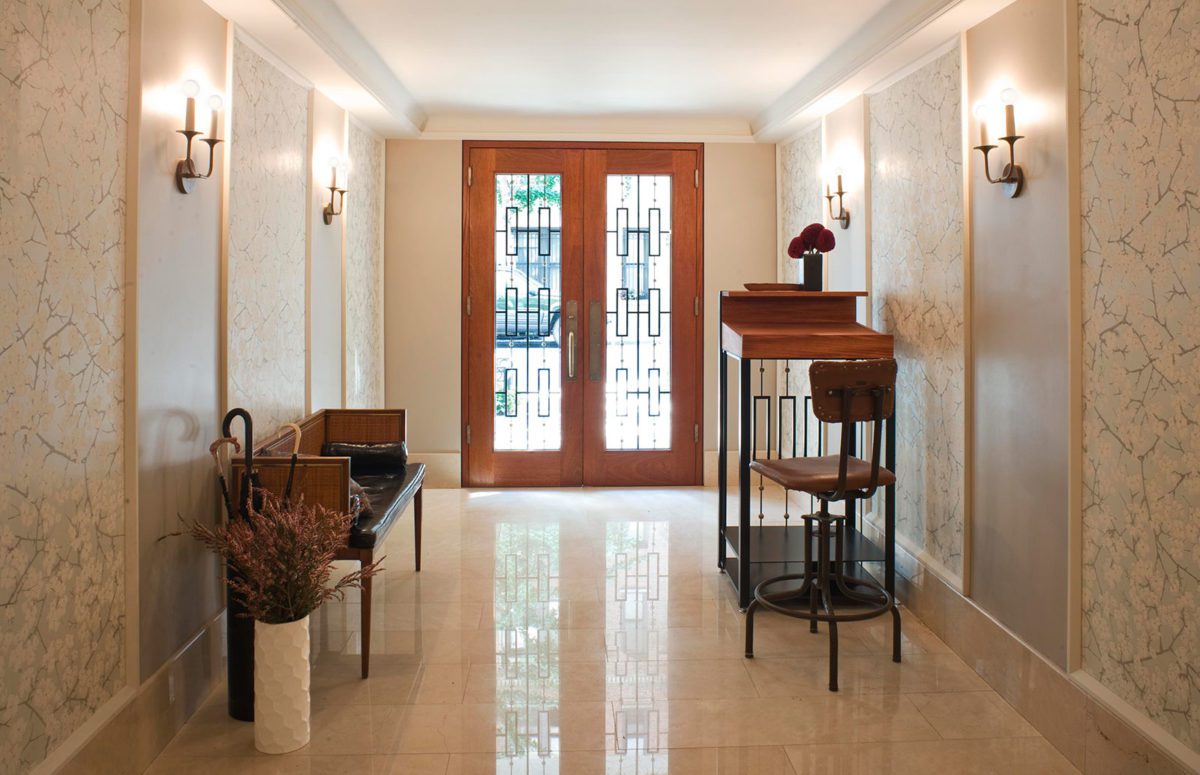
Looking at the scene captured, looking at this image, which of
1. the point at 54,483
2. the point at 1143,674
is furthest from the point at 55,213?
the point at 1143,674

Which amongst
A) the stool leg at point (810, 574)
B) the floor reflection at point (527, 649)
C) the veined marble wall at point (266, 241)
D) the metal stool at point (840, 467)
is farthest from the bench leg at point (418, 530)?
the stool leg at point (810, 574)

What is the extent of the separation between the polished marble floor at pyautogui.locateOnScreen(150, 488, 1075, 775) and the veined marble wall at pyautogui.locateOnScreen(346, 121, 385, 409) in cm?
160

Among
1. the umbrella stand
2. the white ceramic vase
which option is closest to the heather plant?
the white ceramic vase

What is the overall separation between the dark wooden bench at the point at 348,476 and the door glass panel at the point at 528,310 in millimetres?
1947

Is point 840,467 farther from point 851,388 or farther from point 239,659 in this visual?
point 239,659

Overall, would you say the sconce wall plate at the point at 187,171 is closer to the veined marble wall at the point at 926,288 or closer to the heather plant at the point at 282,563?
the heather plant at the point at 282,563

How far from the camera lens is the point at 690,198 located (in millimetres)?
6562

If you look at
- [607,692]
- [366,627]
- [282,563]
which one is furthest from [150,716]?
[607,692]

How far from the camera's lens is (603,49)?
4.64m

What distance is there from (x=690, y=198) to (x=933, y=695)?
429cm

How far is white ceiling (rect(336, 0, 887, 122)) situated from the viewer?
13.2 feet

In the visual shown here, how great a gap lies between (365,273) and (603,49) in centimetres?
232

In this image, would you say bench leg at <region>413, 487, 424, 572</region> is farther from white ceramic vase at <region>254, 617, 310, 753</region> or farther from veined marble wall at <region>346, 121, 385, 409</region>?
white ceramic vase at <region>254, 617, 310, 753</region>

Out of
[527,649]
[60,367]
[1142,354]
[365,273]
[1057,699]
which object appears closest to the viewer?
[60,367]
